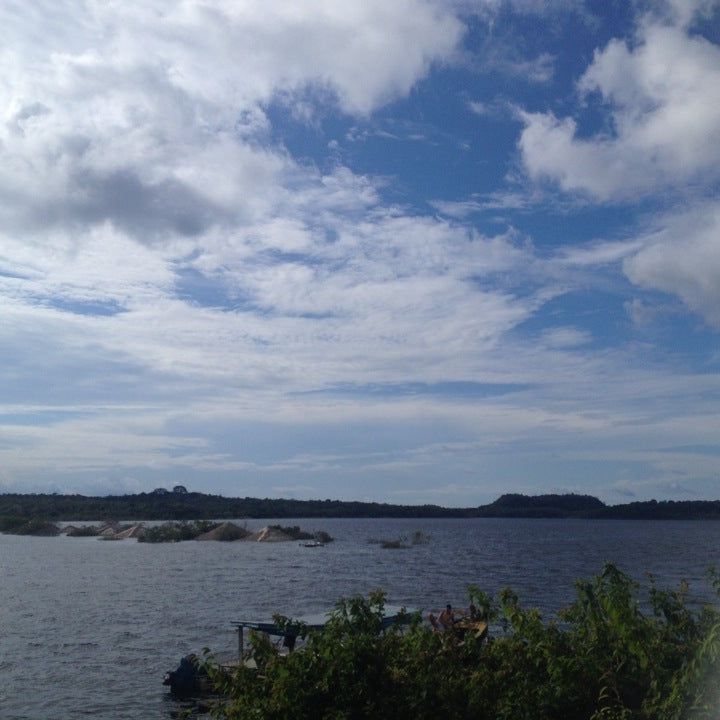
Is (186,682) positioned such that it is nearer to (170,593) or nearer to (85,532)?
(170,593)

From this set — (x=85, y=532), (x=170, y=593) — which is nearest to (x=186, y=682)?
(x=170, y=593)

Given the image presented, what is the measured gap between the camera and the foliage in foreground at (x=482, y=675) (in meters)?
9.39

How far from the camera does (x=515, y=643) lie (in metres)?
10.4

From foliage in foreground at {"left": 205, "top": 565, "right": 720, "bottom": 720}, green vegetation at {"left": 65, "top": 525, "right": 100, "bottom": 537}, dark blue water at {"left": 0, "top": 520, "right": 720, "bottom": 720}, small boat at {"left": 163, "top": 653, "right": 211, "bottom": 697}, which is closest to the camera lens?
foliage in foreground at {"left": 205, "top": 565, "right": 720, "bottom": 720}

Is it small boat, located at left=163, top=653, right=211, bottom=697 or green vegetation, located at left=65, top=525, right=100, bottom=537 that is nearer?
small boat, located at left=163, top=653, right=211, bottom=697

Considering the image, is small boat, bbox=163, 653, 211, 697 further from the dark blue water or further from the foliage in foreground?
the foliage in foreground

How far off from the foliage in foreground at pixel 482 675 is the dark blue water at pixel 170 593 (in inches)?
482

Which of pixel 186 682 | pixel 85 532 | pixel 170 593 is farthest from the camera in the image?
pixel 85 532

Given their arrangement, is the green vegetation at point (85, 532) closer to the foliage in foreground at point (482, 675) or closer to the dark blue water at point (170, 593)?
the dark blue water at point (170, 593)

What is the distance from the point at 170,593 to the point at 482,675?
47850mm

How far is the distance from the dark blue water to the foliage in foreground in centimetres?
1223

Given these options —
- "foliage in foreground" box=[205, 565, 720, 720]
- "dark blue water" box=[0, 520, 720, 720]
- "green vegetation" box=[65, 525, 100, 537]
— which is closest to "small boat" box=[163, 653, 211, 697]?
"dark blue water" box=[0, 520, 720, 720]

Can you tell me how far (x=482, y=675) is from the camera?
32.2ft

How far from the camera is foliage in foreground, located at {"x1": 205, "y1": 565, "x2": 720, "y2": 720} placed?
9.39 metres
